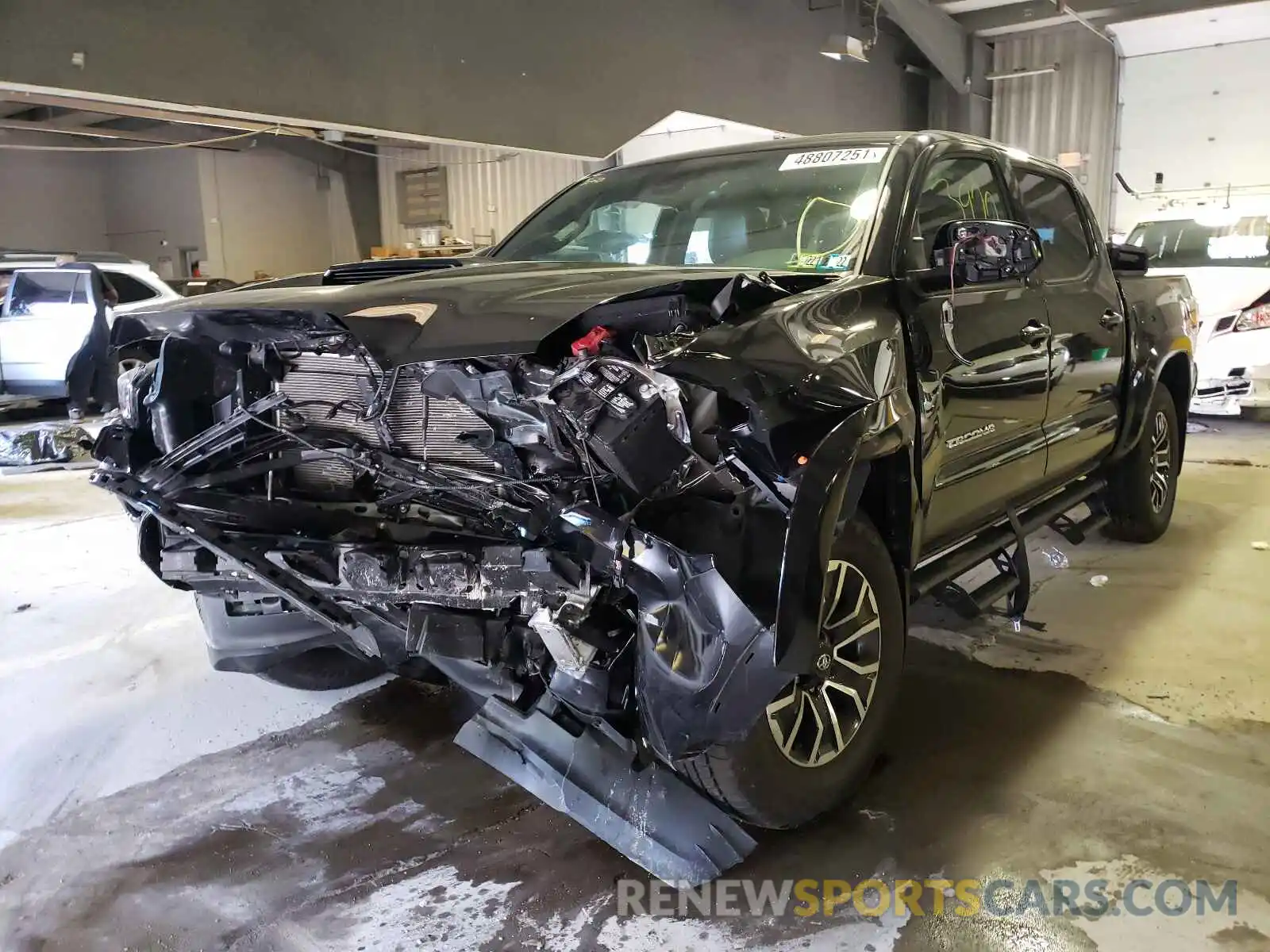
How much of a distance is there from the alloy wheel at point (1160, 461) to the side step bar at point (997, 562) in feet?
3.31

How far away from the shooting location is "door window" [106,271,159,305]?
370 inches

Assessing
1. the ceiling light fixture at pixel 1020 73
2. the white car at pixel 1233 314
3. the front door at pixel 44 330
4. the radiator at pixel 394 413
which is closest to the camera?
the radiator at pixel 394 413

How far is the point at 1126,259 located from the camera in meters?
4.25

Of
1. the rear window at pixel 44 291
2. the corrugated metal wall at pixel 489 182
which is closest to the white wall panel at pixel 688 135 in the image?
the corrugated metal wall at pixel 489 182

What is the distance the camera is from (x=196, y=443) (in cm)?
226

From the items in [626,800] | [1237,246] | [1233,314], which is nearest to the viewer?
[626,800]

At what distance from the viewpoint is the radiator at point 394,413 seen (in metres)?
2.09

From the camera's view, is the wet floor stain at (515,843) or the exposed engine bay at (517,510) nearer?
the exposed engine bay at (517,510)

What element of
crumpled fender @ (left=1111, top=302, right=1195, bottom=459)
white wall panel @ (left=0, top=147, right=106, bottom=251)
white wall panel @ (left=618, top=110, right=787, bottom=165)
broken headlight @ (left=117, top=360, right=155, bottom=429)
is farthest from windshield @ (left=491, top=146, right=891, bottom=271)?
white wall panel @ (left=0, top=147, right=106, bottom=251)

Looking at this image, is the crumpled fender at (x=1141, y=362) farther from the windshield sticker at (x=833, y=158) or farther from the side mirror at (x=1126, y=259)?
the windshield sticker at (x=833, y=158)

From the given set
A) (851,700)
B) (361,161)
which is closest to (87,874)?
(851,700)

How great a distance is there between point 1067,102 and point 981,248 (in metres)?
11.8

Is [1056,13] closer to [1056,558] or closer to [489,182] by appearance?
[489,182]

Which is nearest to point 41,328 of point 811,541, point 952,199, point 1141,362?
point 952,199
